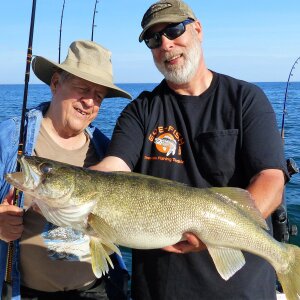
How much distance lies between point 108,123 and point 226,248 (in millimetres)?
24159

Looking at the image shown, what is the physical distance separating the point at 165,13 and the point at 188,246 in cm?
202

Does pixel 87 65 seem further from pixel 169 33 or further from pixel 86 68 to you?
pixel 169 33

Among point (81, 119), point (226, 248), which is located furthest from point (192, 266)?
point (81, 119)

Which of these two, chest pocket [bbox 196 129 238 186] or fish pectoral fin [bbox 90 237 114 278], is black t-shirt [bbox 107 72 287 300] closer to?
chest pocket [bbox 196 129 238 186]

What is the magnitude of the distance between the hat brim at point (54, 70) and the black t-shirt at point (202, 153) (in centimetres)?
44

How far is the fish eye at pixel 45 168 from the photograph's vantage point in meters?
3.33

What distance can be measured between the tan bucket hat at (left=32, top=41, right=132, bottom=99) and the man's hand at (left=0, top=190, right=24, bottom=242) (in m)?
1.30

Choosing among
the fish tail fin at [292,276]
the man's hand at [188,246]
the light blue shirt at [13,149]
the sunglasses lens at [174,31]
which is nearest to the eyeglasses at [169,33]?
the sunglasses lens at [174,31]

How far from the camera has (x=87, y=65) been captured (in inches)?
161

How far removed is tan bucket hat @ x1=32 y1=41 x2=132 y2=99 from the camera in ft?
13.1

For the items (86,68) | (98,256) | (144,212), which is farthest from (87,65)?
(98,256)

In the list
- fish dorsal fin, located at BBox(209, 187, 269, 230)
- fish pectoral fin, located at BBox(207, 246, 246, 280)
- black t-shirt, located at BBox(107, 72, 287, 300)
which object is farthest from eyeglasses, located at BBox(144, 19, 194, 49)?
fish pectoral fin, located at BBox(207, 246, 246, 280)

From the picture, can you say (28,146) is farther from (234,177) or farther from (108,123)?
(108,123)

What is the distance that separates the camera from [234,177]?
3.64 metres
